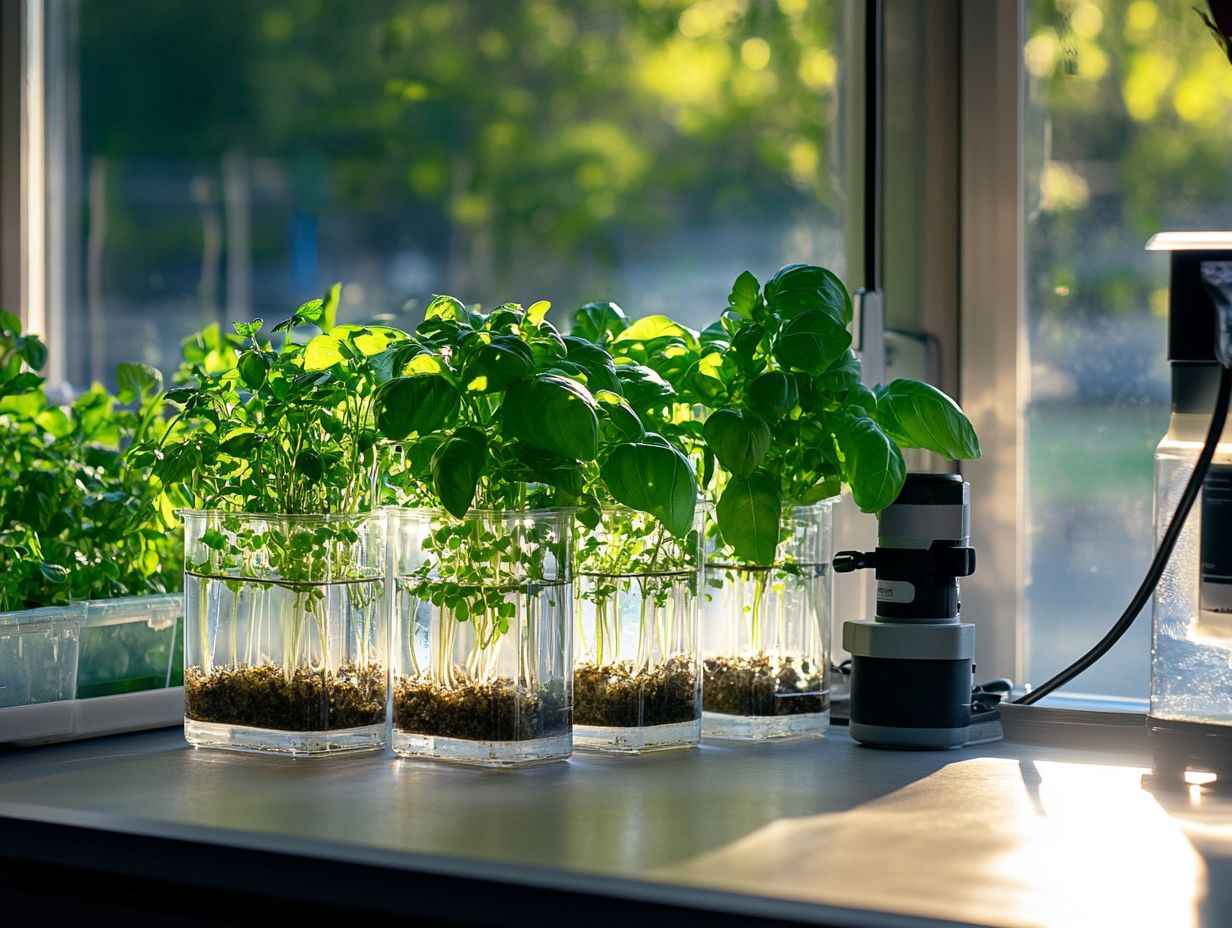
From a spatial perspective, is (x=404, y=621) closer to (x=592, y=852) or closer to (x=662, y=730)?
(x=662, y=730)

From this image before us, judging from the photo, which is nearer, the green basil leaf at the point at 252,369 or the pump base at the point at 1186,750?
the pump base at the point at 1186,750

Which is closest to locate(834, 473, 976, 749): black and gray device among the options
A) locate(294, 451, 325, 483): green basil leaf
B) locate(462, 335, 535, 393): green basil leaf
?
locate(462, 335, 535, 393): green basil leaf

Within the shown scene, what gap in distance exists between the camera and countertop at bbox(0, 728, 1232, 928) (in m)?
0.77

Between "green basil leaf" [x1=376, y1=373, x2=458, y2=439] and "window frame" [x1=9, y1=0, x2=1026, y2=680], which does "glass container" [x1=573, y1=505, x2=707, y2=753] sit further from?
"window frame" [x1=9, y1=0, x2=1026, y2=680]

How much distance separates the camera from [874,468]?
114cm

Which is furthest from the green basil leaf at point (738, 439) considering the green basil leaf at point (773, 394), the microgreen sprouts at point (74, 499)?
the microgreen sprouts at point (74, 499)

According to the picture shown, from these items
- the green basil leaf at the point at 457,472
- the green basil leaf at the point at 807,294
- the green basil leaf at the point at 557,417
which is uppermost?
the green basil leaf at the point at 807,294

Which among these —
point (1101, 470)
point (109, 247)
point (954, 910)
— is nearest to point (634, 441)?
point (954, 910)

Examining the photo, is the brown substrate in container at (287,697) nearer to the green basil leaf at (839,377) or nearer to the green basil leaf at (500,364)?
the green basil leaf at (500,364)

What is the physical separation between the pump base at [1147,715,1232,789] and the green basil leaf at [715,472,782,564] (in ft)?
1.07

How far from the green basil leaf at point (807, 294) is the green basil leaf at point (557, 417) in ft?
0.80

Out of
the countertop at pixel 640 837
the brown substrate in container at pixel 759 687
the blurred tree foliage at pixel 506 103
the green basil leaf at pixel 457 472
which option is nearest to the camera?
the countertop at pixel 640 837

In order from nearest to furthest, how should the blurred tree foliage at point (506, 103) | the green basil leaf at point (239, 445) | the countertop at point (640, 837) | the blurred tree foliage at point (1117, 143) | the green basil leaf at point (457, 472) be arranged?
1. the countertop at point (640, 837)
2. the green basil leaf at point (457, 472)
3. the green basil leaf at point (239, 445)
4. the blurred tree foliage at point (1117, 143)
5. the blurred tree foliage at point (506, 103)

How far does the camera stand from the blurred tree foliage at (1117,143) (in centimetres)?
144
